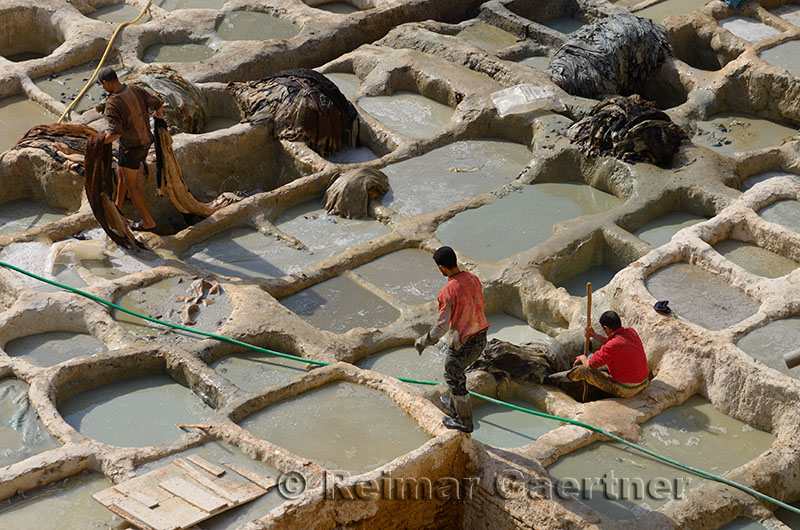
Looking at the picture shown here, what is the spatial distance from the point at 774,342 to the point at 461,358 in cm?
296

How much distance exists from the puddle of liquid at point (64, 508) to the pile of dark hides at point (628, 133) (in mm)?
6669

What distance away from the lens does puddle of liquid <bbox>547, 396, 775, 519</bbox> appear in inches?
324

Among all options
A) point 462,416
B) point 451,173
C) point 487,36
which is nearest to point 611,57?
point 487,36

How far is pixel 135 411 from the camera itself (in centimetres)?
899

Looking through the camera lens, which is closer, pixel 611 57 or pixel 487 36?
pixel 611 57

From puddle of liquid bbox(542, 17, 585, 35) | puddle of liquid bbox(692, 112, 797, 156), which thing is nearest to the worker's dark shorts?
puddle of liquid bbox(692, 112, 797, 156)

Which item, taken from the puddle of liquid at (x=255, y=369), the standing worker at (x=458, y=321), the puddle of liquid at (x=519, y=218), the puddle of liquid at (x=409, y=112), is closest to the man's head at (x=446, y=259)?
the standing worker at (x=458, y=321)

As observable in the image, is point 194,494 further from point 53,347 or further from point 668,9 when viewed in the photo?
point 668,9

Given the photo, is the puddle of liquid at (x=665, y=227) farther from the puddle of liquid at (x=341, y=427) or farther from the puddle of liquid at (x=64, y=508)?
the puddle of liquid at (x=64, y=508)

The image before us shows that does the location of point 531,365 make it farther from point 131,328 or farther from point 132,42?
point 132,42

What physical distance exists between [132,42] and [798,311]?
9104 mm

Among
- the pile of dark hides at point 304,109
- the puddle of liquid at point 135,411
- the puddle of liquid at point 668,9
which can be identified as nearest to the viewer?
the puddle of liquid at point 135,411

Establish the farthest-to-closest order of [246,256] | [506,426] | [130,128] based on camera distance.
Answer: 1. [246,256]
2. [130,128]
3. [506,426]

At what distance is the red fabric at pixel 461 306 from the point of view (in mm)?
7719
